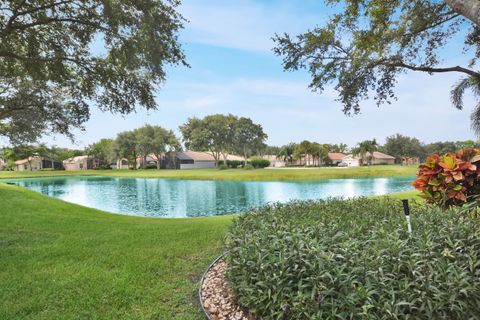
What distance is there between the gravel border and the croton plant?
11.3ft

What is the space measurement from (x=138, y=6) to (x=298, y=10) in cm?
406

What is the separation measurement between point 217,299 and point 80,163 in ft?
236

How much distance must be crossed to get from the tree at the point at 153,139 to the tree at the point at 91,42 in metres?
45.4

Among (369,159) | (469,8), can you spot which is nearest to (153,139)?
(369,159)

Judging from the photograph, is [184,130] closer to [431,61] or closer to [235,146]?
[235,146]

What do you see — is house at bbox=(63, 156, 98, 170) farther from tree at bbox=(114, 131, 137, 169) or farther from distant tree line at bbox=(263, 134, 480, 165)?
distant tree line at bbox=(263, 134, 480, 165)

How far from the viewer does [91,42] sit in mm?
5973

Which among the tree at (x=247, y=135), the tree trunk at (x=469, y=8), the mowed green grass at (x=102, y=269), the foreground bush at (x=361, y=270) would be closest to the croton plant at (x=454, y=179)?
the foreground bush at (x=361, y=270)

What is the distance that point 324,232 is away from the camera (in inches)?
113

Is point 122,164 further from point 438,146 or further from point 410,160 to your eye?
point 438,146

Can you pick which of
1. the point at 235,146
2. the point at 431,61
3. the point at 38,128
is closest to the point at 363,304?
the point at 431,61

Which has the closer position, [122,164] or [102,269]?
[102,269]

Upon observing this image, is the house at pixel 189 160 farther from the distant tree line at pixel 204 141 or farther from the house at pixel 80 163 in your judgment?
the house at pixel 80 163

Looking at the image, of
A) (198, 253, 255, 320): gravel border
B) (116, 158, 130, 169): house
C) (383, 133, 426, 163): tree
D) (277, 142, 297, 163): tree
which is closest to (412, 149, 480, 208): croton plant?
(198, 253, 255, 320): gravel border
